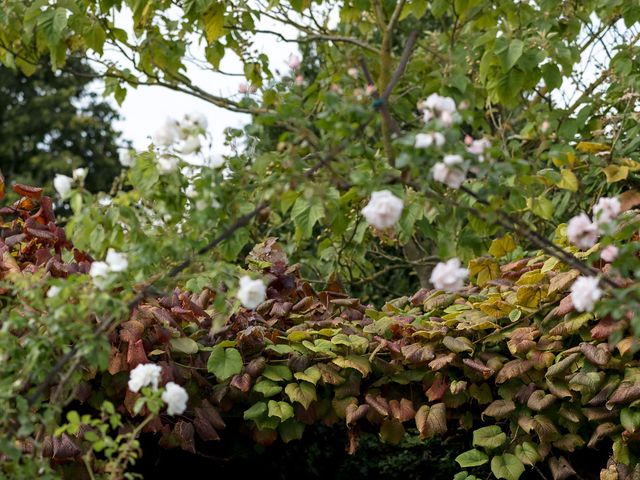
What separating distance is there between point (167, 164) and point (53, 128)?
1587 centimetres

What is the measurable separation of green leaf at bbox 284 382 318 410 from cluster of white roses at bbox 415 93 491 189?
119cm

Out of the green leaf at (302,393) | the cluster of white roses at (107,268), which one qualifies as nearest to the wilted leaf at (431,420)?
the green leaf at (302,393)

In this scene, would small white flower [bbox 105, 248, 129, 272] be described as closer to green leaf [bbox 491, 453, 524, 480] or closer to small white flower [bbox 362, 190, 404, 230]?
small white flower [bbox 362, 190, 404, 230]

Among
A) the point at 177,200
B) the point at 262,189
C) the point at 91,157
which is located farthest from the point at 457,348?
the point at 91,157

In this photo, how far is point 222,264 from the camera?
6.37 ft

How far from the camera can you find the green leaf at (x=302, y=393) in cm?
283

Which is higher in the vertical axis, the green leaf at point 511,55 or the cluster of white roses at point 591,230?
the green leaf at point 511,55

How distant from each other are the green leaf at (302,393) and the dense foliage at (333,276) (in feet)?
0.04

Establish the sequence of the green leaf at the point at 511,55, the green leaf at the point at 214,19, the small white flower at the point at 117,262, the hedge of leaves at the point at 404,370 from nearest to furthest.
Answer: the small white flower at the point at 117,262, the hedge of leaves at the point at 404,370, the green leaf at the point at 511,55, the green leaf at the point at 214,19

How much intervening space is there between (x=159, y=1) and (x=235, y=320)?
1985 millimetres

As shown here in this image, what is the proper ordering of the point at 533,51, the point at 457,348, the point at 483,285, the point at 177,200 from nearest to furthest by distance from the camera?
the point at 177,200 → the point at 457,348 → the point at 483,285 → the point at 533,51

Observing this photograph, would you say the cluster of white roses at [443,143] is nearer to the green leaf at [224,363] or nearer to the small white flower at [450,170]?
the small white flower at [450,170]

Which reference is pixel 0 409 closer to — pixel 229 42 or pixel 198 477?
pixel 198 477

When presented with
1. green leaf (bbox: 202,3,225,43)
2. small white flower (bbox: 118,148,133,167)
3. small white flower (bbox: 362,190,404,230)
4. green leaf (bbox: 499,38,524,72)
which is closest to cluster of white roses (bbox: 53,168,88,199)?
small white flower (bbox: 118,148,133,167)
